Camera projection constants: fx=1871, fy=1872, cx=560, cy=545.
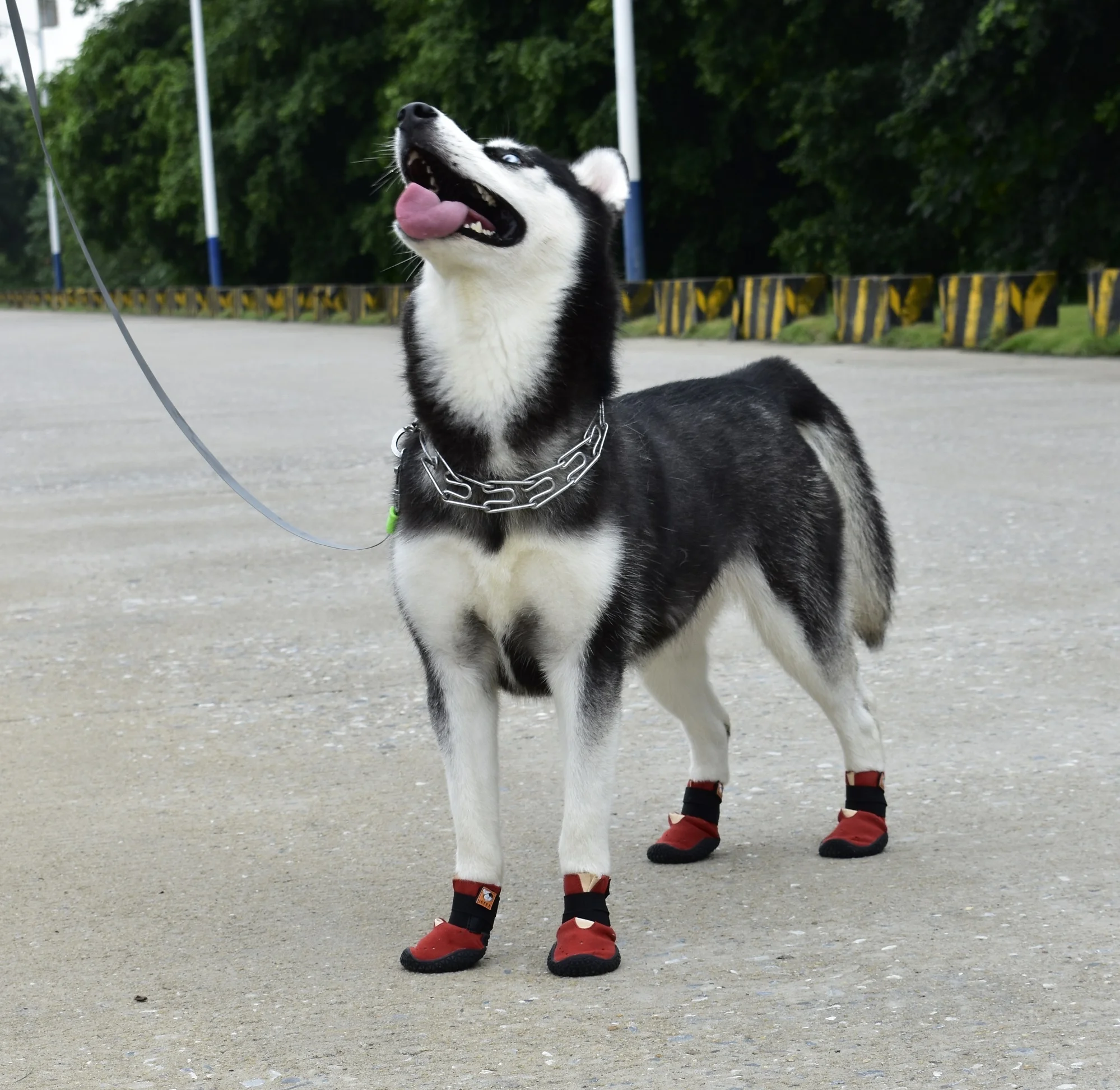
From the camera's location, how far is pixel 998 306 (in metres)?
18.2

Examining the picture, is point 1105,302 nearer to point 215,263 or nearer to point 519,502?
point 519,502

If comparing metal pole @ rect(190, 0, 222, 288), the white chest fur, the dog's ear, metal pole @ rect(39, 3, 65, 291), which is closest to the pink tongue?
the dog's ear

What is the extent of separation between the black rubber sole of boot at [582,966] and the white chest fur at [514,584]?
0.58 metres

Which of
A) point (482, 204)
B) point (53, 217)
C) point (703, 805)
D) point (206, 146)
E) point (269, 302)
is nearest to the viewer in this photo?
point (482, 204)

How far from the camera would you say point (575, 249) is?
3.65m

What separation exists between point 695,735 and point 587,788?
0.86 metres

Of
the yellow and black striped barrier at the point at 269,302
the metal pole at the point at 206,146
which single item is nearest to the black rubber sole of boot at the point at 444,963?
the yellow and black striped barrier at the point at 269,302

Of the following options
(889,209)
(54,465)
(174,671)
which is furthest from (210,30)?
(174,671)

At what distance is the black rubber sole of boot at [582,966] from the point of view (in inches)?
141

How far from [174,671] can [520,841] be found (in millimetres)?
2281

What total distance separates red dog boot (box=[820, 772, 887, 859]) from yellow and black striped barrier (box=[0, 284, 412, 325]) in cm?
2085

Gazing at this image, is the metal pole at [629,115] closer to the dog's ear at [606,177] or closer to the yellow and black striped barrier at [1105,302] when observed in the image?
the yellow and black striped barrier at [1105,302]

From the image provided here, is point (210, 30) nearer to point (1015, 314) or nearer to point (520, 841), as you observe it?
point (1015, 314)

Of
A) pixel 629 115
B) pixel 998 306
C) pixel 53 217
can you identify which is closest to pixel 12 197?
pixel 53 217
